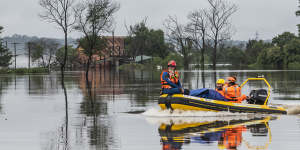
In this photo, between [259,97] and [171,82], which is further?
[259,97]

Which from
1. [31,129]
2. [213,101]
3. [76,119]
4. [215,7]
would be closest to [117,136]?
[31,129]

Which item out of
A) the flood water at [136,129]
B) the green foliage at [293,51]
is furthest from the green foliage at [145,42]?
the flood water at [136,129]

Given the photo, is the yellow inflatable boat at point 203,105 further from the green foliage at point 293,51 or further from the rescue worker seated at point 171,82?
the green foliage at point 293,51

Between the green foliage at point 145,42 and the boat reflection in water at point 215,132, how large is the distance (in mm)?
101291

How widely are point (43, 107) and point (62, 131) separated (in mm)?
7419

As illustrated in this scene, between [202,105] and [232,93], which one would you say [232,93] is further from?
[202,105]

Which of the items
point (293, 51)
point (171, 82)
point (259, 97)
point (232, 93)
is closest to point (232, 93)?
point (232, 93)

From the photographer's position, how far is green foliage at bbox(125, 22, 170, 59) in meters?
119

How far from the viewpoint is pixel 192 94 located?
1798 centimetres

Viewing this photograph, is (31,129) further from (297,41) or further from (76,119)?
(297,41)

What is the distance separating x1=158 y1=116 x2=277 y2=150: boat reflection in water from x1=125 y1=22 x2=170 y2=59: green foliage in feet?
332

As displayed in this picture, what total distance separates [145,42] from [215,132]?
111030mm

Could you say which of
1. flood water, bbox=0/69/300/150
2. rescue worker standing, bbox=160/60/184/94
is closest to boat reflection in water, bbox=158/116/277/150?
flood water, bbox=0/69/300/150

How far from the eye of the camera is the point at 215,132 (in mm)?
13617
